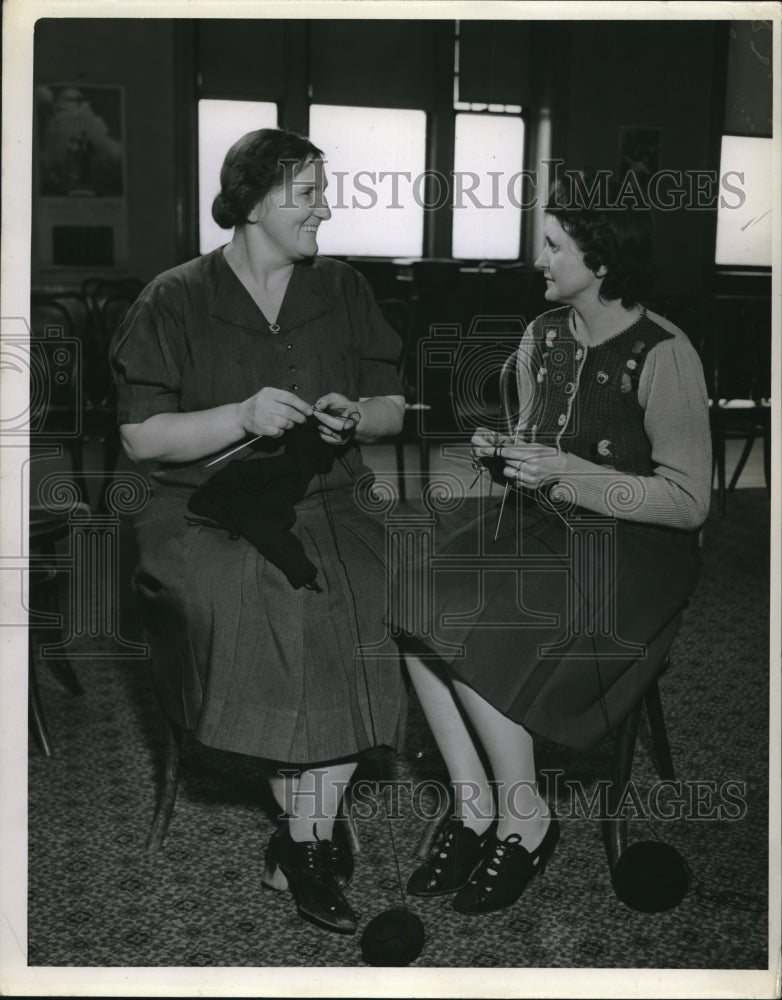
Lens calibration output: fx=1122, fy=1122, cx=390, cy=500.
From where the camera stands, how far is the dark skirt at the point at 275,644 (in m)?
1.92

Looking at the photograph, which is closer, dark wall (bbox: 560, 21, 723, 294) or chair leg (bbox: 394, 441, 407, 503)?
chair leg (bbox: 394, 441, 407, 503)

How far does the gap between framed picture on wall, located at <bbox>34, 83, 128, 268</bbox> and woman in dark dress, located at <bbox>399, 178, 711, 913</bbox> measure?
22.9ft

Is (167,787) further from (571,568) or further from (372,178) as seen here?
(372,178)

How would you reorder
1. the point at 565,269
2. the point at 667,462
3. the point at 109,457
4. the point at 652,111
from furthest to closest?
the point at 652,111 → the point at 109,457 → the point at 565,269 → the point at 667,462

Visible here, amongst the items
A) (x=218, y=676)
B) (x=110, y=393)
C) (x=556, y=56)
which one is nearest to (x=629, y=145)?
(x=556, y=56)

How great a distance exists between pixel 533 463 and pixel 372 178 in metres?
0.59

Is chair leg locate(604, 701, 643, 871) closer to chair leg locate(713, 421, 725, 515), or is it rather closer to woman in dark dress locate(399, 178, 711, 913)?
woman in dark dress locate(399, 178, 711, 913)

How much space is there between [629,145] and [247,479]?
764cm

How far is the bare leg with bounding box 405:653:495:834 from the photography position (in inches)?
80.3

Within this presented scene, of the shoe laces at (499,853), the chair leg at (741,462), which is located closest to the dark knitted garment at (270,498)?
the shoe laces at (499,853)

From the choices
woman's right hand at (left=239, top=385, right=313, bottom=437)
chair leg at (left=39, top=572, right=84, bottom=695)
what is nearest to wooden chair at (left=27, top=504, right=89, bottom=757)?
chair leg at (left=39, top=572, right=84, bottom=695)

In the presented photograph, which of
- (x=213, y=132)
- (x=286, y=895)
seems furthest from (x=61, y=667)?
(x=213, y=132)

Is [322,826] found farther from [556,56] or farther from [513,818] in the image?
[556,56]

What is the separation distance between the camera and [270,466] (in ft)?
6.54
